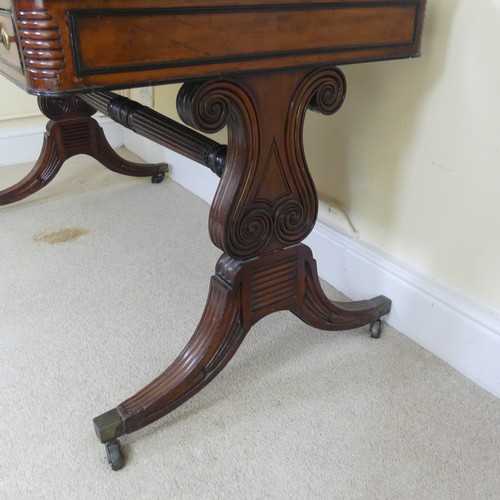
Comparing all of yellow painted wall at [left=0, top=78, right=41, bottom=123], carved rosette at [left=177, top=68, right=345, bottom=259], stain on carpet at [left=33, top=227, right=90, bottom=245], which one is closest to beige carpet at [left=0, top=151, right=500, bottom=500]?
stain on carpet at [left=33, top=227, right=90, bottom=245]

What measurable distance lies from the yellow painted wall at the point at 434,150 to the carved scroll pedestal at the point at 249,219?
0.20 m

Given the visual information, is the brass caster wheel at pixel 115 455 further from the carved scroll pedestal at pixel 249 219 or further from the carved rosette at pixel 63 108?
the carved rosette at pixel 63 108

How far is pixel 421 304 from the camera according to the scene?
96 cm

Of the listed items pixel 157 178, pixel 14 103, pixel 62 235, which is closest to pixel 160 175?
pixel 157 178

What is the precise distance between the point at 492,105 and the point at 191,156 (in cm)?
48

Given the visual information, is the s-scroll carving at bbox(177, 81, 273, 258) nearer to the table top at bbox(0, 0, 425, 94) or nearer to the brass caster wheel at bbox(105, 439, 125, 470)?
the table top at bbox(0, 0, 425, 94)

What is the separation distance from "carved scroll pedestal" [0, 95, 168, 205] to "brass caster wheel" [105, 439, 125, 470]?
1.03 meters

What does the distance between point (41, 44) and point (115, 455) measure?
1.81ft

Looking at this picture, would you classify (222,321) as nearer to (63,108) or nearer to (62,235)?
(62,235)

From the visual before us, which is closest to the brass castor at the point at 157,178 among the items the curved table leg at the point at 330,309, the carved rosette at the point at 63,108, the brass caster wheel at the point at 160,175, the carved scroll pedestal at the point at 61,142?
the brass caster wheel at the point at 160,175

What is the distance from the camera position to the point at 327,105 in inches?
30.1

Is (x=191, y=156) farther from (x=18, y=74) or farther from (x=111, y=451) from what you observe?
(x=111, y=451)

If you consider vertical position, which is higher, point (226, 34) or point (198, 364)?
point (226, 34)

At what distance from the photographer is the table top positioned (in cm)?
51
